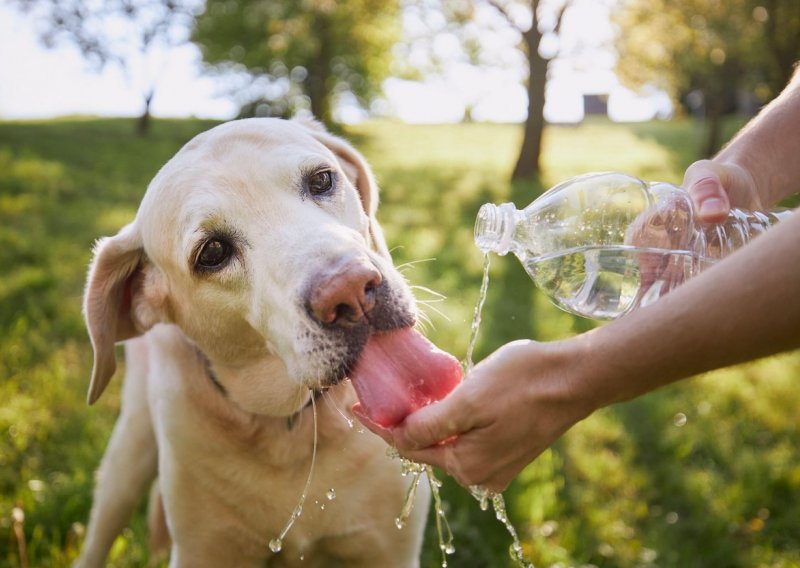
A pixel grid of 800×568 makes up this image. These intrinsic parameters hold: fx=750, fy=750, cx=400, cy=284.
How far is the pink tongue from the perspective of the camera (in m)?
1.84

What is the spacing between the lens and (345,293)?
179cm

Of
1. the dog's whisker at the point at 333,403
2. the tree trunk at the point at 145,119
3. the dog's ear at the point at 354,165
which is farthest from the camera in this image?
the tree trunk at the point at 145,119

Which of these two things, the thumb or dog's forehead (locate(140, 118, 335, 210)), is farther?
dog's forehead (locate(140, 118, 335, 210))

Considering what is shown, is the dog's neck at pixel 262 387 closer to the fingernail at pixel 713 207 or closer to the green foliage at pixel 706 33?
the fingernail at pixel 713 207

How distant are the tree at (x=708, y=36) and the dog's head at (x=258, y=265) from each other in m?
15.9

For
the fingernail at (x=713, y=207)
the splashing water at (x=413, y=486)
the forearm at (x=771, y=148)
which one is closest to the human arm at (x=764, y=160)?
the forearm at (x=771, y=148)

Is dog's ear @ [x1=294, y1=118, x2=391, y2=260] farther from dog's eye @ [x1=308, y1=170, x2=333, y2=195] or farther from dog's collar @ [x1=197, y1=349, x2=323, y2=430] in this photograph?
dog's collar @ [x1=197, y1=349, x2=323, y2=430]

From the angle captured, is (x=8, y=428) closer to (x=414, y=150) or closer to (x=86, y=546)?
(x=86, y=546)

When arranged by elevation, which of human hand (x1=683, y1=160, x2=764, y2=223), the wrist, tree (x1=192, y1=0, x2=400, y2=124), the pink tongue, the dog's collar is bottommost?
tree (x1=192, y1=0, x2=400, y2=124)

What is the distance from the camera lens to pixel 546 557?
10.4ft

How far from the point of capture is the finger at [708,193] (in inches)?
82.2

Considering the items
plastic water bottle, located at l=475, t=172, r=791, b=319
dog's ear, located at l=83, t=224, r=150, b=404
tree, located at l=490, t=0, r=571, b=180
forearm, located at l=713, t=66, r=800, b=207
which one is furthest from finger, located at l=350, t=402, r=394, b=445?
tree, located at l=490, t=0, r=571, b=180

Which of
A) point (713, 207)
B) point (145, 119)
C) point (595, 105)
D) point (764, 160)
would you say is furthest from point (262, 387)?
point (595, 105)

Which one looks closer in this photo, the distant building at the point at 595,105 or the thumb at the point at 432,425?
the thumb at the point at 432,425
